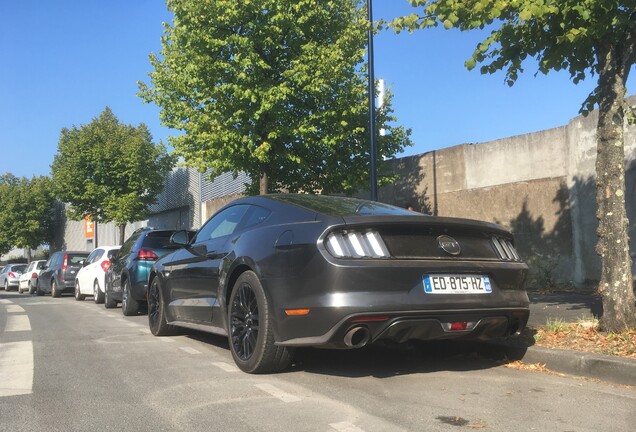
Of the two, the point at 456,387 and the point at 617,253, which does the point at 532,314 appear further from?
the point at 456,387

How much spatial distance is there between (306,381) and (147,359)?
2019 millimetres

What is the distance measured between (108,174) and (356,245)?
2493 cm

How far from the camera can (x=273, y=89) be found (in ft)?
38.1

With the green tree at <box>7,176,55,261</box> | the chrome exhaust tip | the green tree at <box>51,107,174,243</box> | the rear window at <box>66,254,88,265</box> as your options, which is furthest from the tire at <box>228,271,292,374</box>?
the green tree at <box>7,176,55,261</box>

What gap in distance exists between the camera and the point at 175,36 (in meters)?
13.1

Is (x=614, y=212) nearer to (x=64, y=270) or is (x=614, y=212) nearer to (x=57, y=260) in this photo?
(x=64, y=270)

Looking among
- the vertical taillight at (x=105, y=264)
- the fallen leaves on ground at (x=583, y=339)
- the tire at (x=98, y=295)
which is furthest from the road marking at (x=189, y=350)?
the tire at (x=98, y=295)

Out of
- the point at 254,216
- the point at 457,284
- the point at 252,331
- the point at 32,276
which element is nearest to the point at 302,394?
the point at 252,331

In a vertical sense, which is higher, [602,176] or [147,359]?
[602,176]

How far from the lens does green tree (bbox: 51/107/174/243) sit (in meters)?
26.9

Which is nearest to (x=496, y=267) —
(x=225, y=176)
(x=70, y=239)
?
(x=225, y=176)

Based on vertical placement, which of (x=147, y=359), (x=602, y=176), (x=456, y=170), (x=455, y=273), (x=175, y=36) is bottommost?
→ (x=147, y=359)

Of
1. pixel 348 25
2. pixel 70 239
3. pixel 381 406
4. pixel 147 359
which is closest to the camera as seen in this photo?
pixel 381 406

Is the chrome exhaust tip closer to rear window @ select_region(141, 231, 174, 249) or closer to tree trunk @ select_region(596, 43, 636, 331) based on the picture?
tree trunk @ select_region(596, 43, 636, 331)
